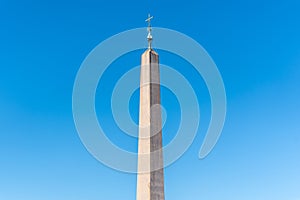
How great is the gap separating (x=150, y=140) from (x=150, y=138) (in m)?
0.07

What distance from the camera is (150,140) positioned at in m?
16.8

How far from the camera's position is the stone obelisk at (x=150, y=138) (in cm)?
1641

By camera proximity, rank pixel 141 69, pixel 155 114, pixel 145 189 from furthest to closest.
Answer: pixel 141 69 < pixel 155 114 < pixel 145 189

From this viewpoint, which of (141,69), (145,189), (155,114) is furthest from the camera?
(141,69)

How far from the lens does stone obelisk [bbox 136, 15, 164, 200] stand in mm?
16406

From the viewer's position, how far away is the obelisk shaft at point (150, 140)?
53.8 feet

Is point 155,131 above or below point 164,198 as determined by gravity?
above

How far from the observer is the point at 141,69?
61.1 feet

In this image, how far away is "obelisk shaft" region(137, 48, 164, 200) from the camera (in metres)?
16.4

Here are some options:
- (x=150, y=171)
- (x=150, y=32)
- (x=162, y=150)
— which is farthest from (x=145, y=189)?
(x=150, y=32)

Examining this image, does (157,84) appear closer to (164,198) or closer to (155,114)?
(155,114)

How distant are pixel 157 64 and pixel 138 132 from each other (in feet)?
9.11

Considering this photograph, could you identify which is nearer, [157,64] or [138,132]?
[138,132]

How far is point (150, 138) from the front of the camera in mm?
16844
